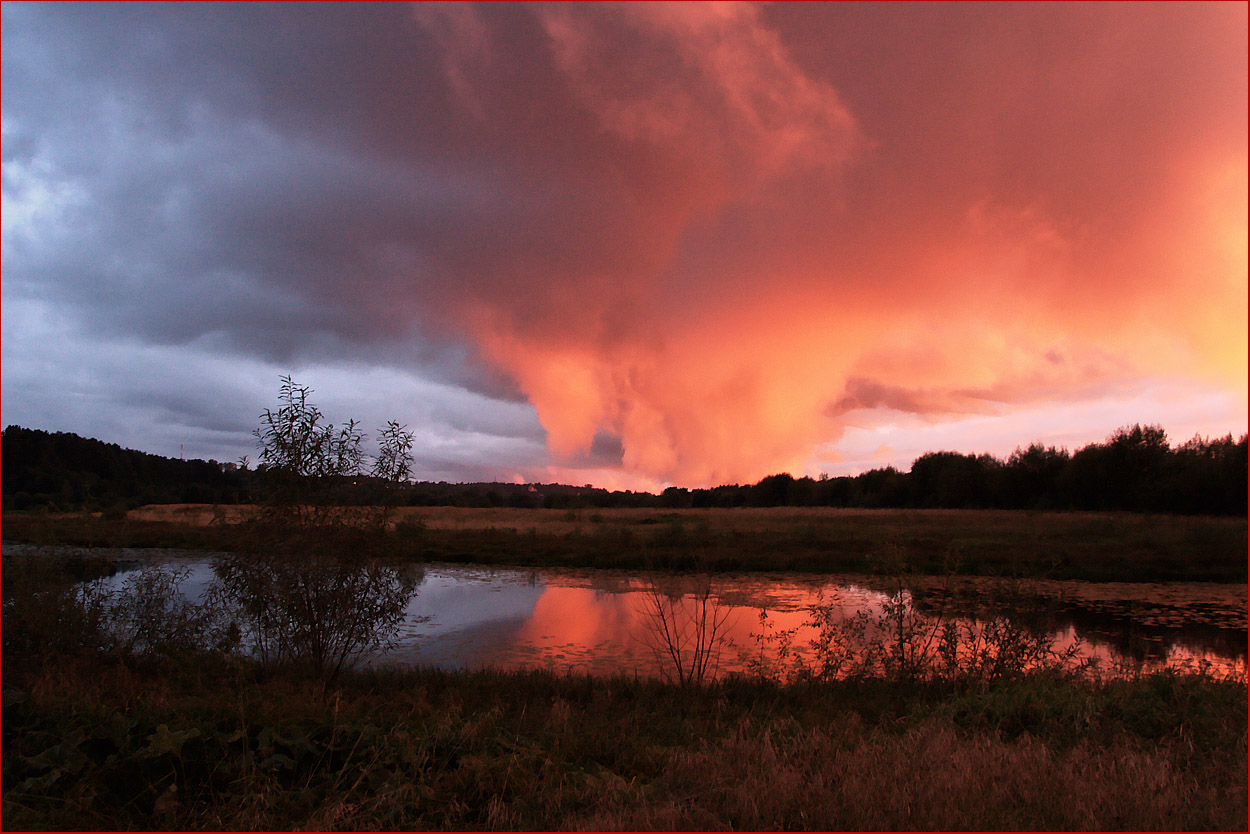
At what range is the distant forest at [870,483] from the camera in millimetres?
14945

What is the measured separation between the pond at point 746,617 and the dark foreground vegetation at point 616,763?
3.00m

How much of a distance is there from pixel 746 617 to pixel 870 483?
89.6 m

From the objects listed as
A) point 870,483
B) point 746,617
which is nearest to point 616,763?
point 746,617

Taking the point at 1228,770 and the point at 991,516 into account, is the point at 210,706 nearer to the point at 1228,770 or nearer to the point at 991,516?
the point at 1228,770

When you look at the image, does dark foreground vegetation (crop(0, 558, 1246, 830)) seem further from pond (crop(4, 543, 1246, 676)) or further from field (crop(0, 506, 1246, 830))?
pond (crop(4, 543, 1246, 676))

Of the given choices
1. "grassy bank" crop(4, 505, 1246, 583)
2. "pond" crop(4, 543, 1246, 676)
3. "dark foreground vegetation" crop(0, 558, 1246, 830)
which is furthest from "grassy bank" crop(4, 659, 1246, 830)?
"grassy bank" crop(4, 505, 1246, 583)

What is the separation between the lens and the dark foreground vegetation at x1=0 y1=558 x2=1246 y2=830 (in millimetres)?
4695

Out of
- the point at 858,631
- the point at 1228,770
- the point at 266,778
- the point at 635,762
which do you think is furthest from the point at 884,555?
the point at 266,778

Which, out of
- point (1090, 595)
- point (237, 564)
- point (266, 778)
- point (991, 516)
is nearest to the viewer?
point (266, 778)

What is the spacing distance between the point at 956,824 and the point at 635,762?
275 centimetres

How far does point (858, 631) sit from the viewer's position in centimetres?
1175

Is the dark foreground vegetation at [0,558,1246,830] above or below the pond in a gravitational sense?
above

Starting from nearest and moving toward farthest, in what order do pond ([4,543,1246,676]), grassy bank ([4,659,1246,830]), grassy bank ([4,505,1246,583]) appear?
grassy bank ([4,659,1246,830]), pond ([4,543,1246,676]), grassy bank ([4,505,1246,583])

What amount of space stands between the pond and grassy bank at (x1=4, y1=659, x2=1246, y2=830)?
355 centimetres
